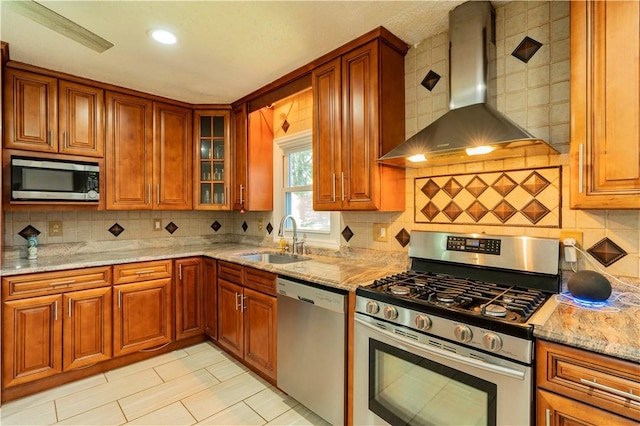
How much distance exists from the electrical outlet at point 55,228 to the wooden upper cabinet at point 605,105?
3843 mm

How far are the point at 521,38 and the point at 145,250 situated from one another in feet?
11.8

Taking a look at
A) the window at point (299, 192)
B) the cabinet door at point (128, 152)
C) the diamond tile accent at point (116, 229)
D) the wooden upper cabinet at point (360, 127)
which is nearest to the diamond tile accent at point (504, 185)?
the wooden upper cabinet at point (360, 127)

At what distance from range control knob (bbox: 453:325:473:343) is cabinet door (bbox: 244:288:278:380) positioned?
4.34 ft

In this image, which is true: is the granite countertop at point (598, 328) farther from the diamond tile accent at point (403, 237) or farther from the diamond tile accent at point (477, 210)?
the diamond tile accent at point (403, 237)

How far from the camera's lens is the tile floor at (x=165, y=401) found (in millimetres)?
2037

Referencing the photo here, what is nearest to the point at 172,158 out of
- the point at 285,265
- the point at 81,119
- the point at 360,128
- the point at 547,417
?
the point at 81,119

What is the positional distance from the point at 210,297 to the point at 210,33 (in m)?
2.25

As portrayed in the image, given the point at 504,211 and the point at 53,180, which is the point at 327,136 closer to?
the point at 504,211

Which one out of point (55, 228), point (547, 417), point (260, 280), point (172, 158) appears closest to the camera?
point (547, 417)

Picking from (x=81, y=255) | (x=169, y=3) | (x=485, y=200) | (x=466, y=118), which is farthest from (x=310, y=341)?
(x=81, y=255)

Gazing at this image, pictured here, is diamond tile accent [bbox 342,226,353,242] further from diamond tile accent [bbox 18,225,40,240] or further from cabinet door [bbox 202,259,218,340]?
diamond tile accent [bbox 18,225,40,240]

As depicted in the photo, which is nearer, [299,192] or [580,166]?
[580,166]

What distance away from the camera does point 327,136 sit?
2.34 meters

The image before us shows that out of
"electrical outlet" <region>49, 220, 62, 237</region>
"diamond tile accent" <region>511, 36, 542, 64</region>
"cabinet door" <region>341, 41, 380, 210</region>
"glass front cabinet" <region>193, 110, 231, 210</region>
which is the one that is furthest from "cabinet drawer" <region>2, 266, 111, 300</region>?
"diamond tile accent" <region>511, 36, 542, 64</region>
